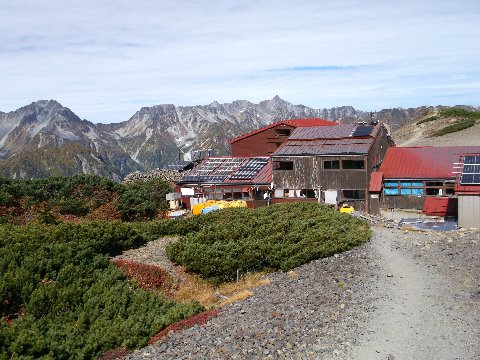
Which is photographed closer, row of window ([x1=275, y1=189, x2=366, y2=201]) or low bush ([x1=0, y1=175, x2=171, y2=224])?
row of window ([x1=275, y1=189, x2=366, y2=201])

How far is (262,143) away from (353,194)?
21570 millimetres

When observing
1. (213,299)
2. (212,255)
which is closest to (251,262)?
(212,255)

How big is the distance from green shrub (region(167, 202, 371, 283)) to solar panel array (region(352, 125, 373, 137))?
38.4 feet

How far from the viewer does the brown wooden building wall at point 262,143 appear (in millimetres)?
61406

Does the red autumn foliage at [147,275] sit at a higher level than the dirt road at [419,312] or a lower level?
lower

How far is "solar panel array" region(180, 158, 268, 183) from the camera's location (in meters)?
50.0

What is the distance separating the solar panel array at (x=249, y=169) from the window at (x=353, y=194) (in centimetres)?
1005

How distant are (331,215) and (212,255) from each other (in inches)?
433

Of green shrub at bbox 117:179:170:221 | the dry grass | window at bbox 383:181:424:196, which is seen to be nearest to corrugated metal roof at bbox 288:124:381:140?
window at bbox 383:181:424:196

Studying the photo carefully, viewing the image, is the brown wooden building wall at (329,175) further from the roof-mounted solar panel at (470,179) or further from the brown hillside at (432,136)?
the brown hillside at (432,136)

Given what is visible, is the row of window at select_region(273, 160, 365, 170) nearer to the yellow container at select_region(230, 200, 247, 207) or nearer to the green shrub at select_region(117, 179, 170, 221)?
the yellow container at select_region(230, 200, 247, 207)

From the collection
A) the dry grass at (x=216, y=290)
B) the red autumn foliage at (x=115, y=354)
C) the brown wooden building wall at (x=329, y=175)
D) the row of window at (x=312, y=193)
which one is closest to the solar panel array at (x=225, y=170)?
the row of window at (x=312, y=193)

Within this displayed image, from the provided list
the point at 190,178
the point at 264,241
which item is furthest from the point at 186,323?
the point at 190,178

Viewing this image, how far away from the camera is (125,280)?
80.8 feet
